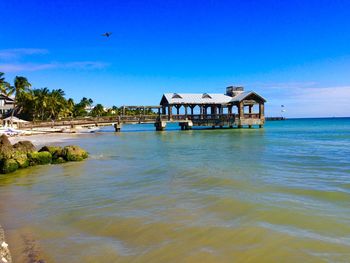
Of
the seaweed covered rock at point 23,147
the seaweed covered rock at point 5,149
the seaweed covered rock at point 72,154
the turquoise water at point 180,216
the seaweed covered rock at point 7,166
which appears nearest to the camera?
the turquoise water at point 180,216

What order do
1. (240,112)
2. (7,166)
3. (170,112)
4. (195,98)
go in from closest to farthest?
(7,166)
(170,112)
(195,98)
(240,112)

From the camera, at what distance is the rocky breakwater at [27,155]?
13.9 metres

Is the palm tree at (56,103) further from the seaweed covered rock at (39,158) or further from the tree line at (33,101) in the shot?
the seaweed covered rock at (39,158)

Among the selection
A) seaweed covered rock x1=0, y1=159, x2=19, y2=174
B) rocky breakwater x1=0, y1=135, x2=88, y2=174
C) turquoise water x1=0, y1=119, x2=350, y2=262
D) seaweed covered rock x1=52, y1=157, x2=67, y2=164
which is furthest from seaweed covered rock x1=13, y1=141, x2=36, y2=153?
turquoise water x1=0, y1=119, x2=350, y2=262

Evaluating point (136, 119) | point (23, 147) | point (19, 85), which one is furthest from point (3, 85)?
point (23, 147)

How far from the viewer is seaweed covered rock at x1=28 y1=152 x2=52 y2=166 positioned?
15409 mm

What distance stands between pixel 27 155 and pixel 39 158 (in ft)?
1.82

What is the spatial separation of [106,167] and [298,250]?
10.7 m

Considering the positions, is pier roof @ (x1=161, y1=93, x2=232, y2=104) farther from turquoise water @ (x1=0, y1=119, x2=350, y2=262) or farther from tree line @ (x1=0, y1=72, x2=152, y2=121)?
turquoise water @ (x1=0, y1=119, x2=350, y2=262)

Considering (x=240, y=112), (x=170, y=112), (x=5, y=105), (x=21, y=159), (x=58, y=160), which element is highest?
(x=5, y=105)

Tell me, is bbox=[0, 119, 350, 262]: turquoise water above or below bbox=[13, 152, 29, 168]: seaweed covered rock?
below

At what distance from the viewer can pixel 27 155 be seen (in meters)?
15.3

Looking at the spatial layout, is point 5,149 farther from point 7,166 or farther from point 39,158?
point 39,158

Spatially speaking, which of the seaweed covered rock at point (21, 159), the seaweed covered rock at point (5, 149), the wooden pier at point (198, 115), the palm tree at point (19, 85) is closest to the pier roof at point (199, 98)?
the wooden pier at point (198, 115)
